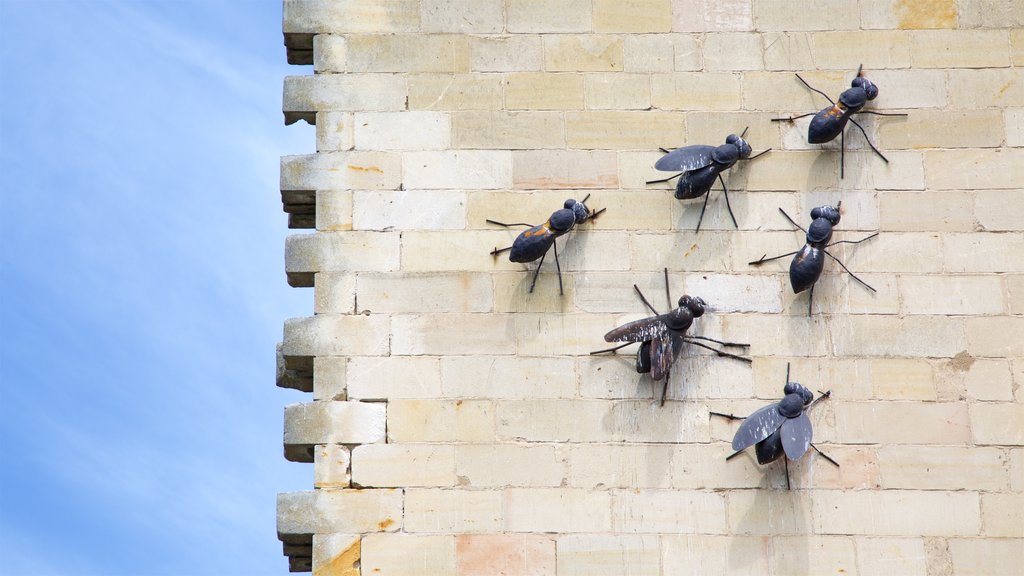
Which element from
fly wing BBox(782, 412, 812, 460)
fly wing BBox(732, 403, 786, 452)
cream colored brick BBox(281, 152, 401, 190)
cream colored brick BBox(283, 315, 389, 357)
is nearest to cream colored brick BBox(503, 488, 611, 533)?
fly wing BBox(732, 403, 786, 452)

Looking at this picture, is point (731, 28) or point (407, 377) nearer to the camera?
point (407, 377)

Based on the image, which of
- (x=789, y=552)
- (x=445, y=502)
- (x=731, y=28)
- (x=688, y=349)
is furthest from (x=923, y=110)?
(x=445, y=502)

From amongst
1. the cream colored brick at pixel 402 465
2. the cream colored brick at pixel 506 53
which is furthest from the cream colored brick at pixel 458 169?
the cream colored brick at pixel 402 465

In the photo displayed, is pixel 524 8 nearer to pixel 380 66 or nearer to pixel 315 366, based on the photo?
pixel 380 66

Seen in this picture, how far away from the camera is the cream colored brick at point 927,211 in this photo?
14.4 m

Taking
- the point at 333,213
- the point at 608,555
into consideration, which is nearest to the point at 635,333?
the point at 608,555

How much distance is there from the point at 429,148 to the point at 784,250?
2798 millimetres

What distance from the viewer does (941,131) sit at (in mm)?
14680

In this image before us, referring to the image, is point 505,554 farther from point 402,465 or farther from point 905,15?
point 905,15

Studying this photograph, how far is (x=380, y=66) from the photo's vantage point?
14.8 metres

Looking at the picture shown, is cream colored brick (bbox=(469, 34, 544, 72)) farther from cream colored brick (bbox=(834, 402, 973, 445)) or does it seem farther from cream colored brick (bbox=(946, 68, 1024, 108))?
cream colored brick (bbox=(834, 402, 973, 445))

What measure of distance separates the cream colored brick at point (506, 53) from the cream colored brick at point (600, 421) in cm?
272

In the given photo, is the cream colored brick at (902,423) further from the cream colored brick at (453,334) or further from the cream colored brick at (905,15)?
the cream colored brick at (905,15)

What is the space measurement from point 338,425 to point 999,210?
206 inches
